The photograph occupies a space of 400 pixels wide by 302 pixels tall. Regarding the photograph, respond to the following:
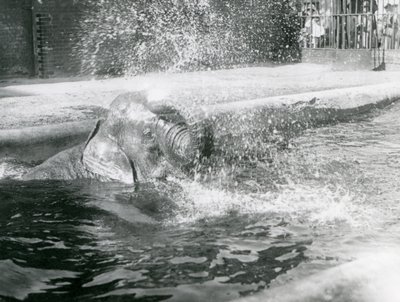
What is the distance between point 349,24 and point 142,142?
515 inches

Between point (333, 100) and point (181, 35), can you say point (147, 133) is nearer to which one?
point (333, 100)

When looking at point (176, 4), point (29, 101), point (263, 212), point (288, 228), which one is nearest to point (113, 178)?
point (263, 212)

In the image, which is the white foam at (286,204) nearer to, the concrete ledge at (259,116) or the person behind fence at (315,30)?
the concrete ledge at (259,116)

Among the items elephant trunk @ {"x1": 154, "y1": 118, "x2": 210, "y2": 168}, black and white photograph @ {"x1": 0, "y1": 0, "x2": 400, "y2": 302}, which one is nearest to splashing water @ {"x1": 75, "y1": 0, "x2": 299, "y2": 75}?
black and white photograph @ {"x1": 0, "y1": 0, "x2": 400, "y2": 302}

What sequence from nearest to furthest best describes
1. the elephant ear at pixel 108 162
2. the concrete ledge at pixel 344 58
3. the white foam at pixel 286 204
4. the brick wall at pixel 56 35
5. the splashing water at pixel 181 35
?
the white foam at pixel 286 204
the elephant ear at pixel 108 162
the brick wall at pixel 56 35
the splashing water at pixel 181 35
the concrete ledge at pixel 344 58

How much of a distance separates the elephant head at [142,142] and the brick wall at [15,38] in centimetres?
879

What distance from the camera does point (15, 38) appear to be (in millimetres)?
13500

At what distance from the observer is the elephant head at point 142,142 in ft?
→ 16.8

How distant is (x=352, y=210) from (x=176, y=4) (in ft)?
41.2

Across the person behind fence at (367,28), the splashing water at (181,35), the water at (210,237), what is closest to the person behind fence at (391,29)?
the person behind fence at (367,28)

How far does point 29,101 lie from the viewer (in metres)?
9.62

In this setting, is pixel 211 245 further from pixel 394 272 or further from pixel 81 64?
pixel 81 64

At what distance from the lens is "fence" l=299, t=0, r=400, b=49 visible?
16359 mm

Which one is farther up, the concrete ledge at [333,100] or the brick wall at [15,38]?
the brick wall at [15,38]
